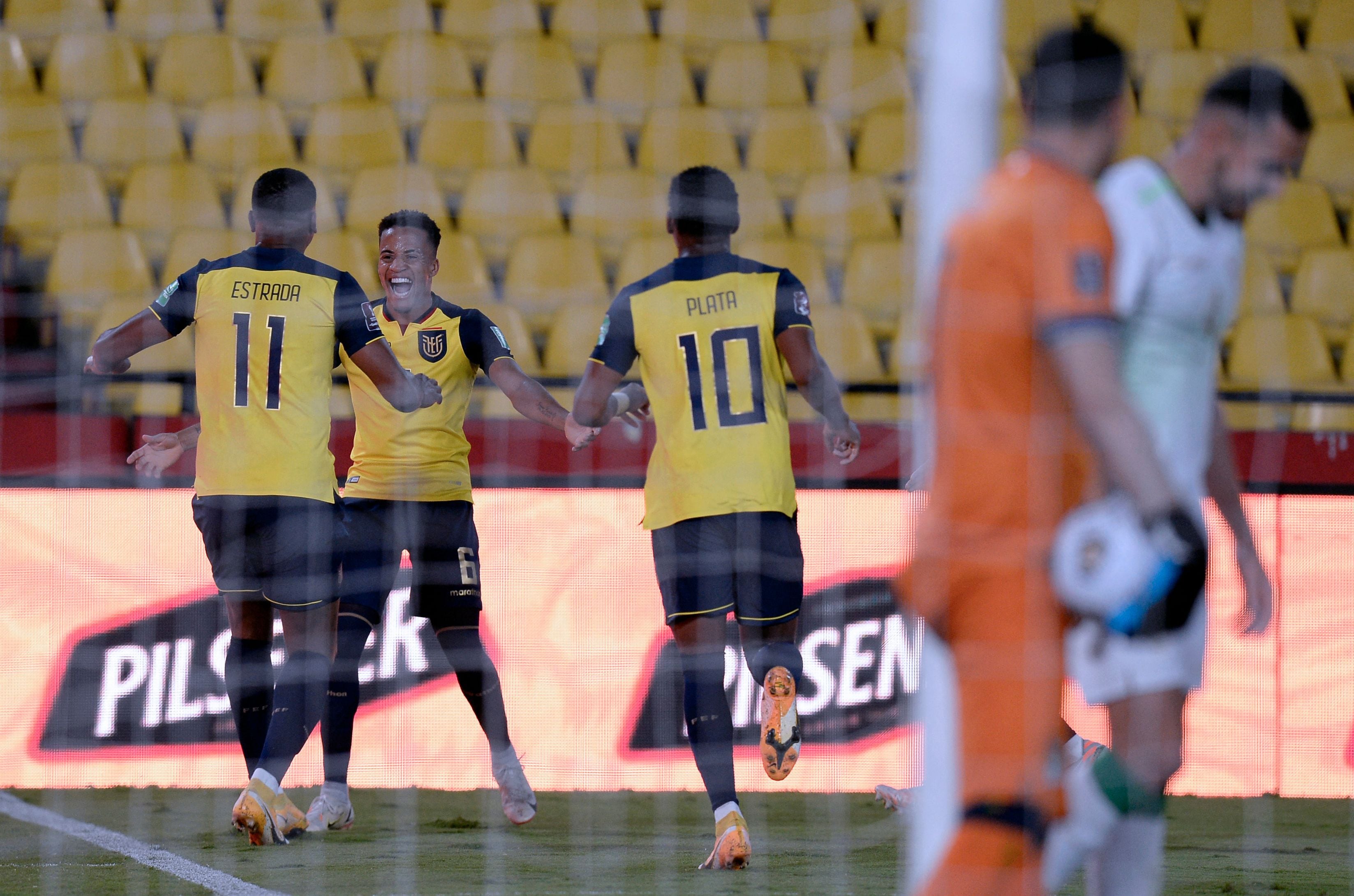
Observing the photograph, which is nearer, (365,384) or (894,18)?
A: (365,384)

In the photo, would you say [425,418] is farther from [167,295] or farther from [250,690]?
[250,690]

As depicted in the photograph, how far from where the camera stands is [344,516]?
14.3ft

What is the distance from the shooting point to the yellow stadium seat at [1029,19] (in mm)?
7480

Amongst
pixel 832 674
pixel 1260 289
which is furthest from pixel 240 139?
pixel 1260 289

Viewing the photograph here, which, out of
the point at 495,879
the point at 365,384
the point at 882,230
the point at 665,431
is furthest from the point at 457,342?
the point at 882,230

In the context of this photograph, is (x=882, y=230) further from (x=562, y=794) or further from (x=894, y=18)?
(x=562, y=794)

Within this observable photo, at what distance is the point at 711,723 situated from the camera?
3.68 meters

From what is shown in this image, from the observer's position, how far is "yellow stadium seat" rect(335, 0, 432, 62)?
7.58 meters

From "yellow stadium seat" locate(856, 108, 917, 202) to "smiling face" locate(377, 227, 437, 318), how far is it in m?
3.15

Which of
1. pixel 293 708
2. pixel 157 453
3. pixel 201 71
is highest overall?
pixel 201 71

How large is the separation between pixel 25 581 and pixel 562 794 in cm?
178

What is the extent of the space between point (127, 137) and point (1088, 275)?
5991 mm

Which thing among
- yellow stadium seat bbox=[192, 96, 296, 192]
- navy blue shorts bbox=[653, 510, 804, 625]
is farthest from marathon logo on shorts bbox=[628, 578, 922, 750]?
yellow stadium seat bbox=[192, 96, 296, 192]

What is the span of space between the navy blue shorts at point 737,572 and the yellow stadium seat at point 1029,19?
4.23 m
